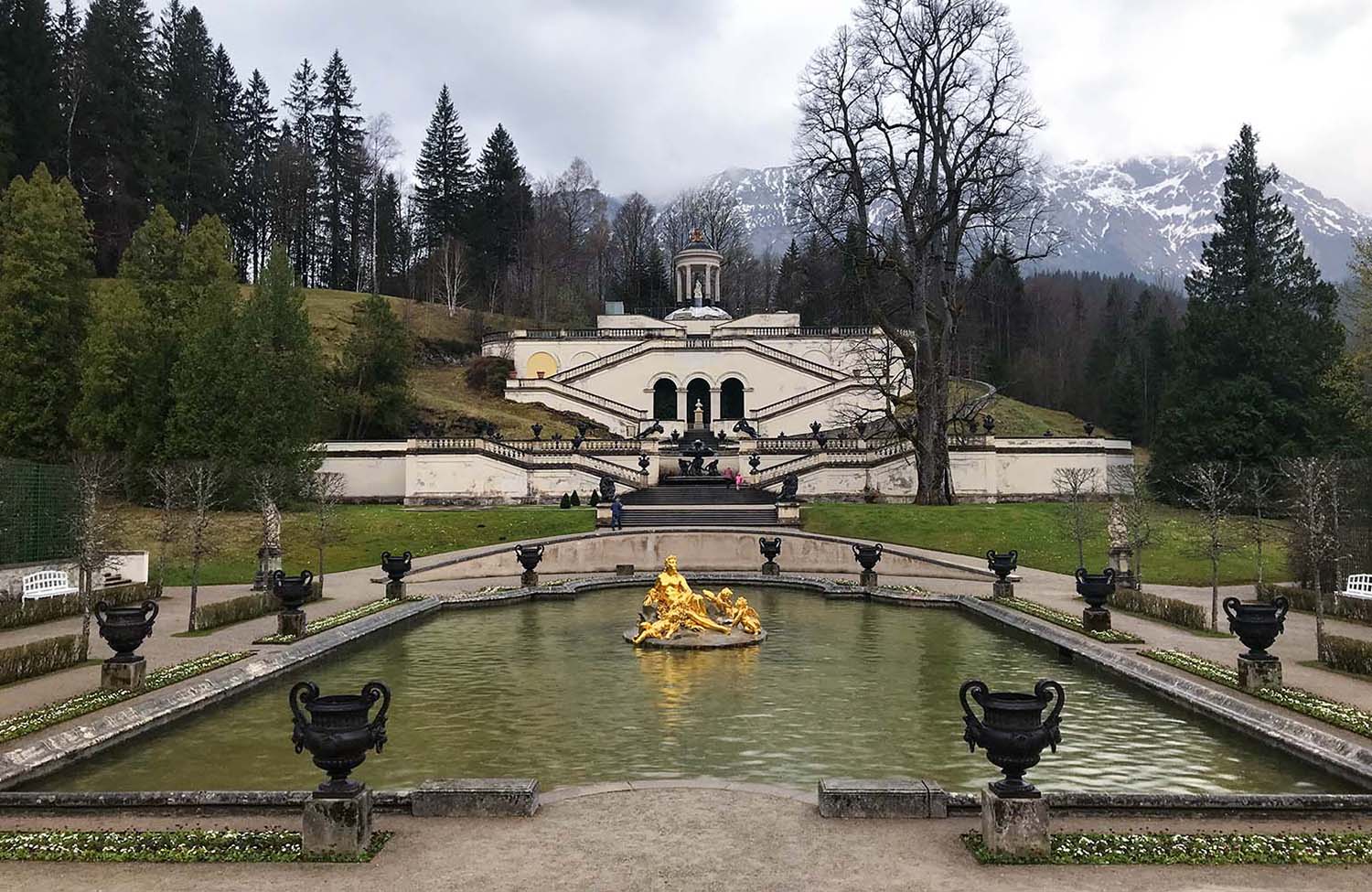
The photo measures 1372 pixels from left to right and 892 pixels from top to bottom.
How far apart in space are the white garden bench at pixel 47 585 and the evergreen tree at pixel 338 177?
76401 millimetres

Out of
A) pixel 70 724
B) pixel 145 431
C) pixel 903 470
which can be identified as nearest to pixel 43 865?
pixel 70 724

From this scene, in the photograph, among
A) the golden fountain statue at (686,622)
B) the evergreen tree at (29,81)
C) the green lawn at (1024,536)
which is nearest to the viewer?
the golden fountain statue at (686,622)

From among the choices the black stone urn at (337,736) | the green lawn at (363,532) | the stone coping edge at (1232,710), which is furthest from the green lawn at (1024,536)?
the black stone urn at (337,736)

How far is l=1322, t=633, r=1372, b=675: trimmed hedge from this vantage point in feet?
47.4

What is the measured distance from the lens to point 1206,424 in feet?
161

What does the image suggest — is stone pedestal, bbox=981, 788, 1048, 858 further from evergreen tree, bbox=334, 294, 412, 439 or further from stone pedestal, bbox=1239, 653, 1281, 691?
evergreen tree, bbox=334, 294, 412, 439

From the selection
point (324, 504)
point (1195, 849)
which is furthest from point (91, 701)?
point (324, 504)

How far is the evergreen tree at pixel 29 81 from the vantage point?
64.8 metres

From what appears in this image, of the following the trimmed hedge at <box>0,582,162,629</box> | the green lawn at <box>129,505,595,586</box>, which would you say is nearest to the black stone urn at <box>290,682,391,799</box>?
the trimmed hedge at <box>0,582,162,629</box>

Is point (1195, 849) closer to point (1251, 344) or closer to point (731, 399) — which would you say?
point (1251, 344)

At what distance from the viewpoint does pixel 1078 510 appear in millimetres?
26328

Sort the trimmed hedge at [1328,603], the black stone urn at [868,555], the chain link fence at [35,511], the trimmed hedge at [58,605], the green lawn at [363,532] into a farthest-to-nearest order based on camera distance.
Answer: the green lawn at [363,532]
the black stone urn at [868,555]
the chain link fence at [35,511]
the trimmed hedge at [1328,603]
the trimmed hedge at [58,605]

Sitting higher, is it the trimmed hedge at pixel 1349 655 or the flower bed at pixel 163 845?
the trimmed hedge at pixel 1349 655

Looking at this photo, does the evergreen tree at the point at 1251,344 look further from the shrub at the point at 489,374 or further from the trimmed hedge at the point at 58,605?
the trimmed hedge at the point at 58,605
